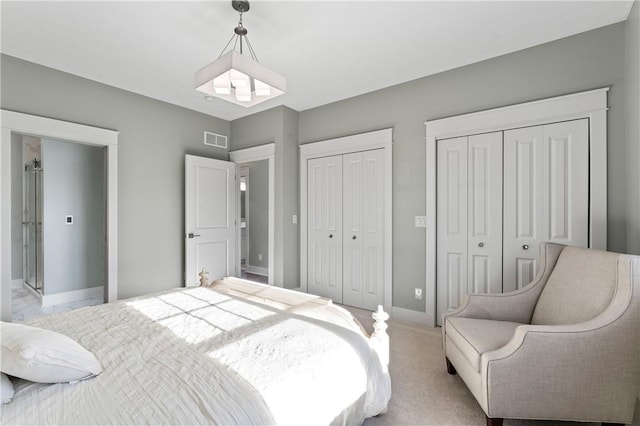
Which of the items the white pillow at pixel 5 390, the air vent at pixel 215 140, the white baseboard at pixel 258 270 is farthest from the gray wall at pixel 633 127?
the white baseboard at pixel 258 270

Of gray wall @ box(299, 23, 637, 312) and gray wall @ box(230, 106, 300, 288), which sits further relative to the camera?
gray wall @ box(230, 106, 300, 288)

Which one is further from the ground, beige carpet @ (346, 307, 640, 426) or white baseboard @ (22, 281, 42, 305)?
white baseboard @ (22, 281, 42, 305)

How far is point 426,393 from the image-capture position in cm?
199

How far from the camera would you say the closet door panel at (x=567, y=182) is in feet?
8.02

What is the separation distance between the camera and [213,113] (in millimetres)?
4387

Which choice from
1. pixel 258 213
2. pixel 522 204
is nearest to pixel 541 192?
pixel 522 204

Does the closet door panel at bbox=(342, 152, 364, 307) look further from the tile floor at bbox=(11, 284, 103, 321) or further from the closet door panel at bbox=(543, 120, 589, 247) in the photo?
the tile floor at bbox=(11, 284, 103, 321)

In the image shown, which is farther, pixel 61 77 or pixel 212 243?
pixel 212 243

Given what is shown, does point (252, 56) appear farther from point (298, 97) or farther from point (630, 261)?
point (630, 261)

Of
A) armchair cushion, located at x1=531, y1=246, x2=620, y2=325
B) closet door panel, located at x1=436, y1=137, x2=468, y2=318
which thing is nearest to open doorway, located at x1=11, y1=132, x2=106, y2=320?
closet door panel, located at x1=436, y1=137, x2=468, y2=318

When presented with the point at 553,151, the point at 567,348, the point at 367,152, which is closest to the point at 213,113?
the point at 367,152

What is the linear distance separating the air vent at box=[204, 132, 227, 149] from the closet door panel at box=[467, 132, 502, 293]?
336 centimetres

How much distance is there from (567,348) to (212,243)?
3.88 m

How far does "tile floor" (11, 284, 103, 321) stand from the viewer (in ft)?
11.7
